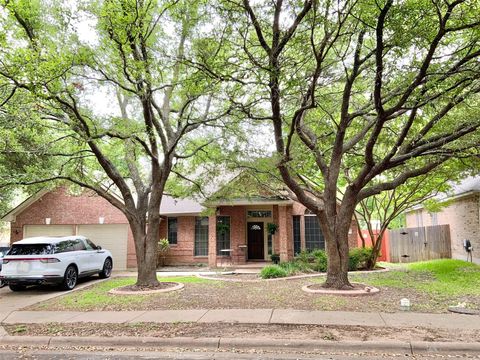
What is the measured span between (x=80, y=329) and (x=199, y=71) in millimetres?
5994

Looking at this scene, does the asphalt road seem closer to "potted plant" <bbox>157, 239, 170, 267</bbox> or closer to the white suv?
the white suv

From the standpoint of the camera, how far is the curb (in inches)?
223

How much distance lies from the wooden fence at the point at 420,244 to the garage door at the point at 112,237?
14.8 meters

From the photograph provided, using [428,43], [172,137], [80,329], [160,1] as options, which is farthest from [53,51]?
[428,43]

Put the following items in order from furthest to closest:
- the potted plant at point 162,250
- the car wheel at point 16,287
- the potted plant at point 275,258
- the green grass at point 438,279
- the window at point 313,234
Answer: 1. the potted plant at point 162,250
2. the window at point 313,234
3. the potted plant at point 275,258
4. the car wheel at point 16,287
5. the green grass at point 438,279

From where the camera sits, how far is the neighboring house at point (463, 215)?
16497 mm

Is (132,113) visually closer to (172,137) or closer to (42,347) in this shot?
(172,137)

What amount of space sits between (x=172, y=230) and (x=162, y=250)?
1478mm

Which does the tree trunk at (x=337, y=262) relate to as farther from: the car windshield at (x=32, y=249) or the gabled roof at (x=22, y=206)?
the gabled roof at (x=22, y=206)

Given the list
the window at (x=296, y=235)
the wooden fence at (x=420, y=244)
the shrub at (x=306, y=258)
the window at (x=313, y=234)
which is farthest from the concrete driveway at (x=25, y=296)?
the wooden fence at (x=420, y=244)

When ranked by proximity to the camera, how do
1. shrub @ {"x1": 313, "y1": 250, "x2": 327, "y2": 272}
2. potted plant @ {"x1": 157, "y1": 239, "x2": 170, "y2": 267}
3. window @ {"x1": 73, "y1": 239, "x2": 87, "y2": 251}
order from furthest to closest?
potted plant @ {"x1": 157, "y1": 239, "x2": 170, "y2": 267} < shrub @ {"x1": 313, "y1": 250, "x2": 327, "y2": 272} < window @ {"x1": 73, "y1": 239, "x2": 87, "y2": 251}

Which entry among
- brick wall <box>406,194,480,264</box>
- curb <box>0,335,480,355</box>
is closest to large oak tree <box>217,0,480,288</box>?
curb <box>0,335,480,355</box>

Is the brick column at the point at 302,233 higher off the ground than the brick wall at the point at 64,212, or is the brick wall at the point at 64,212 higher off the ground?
the brick wall at the point at 64,212

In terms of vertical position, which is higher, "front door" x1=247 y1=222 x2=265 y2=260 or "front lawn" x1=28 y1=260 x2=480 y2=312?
"front door" x1=247 y1=222 x2=265 y2=260
